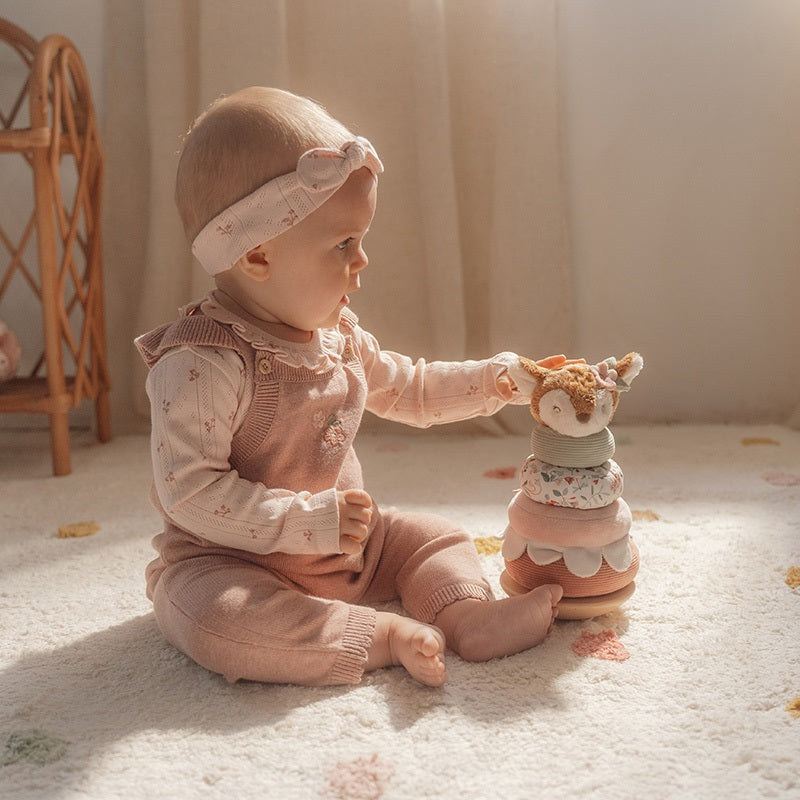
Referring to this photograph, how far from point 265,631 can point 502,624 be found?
23cm

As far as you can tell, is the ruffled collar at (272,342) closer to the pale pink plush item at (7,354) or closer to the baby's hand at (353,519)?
the baby's hand at (353,519)

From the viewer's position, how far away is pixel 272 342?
3.12 feet

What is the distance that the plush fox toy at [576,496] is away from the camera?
937 millimetres

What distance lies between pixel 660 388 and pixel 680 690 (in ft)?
3.65

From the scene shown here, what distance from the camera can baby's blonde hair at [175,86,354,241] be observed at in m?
0.89

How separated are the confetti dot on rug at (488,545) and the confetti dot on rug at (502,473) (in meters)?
0.31

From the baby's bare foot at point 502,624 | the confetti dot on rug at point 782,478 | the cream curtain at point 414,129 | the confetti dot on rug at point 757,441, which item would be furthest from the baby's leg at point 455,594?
the confetti dot on rug at point 757,441

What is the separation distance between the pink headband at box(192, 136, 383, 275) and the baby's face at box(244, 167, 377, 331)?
16mm

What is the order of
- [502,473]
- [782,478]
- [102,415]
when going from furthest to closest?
[102,415] < [502,473] < [782,478]

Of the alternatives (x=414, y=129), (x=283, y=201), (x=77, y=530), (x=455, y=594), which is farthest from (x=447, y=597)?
(x=414, y=129)

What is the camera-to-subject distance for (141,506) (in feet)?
4.71

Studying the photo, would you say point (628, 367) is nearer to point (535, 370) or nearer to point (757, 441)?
point (535, 370)

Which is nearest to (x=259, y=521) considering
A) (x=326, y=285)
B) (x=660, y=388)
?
(x=326, y=285)

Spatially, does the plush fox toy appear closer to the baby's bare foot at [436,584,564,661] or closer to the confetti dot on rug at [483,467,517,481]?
the baby's bare foot at [436,584,564,661]
